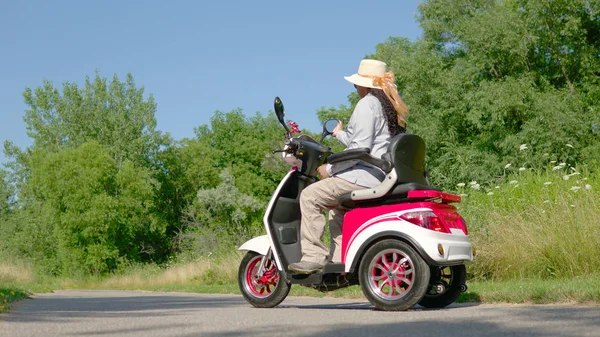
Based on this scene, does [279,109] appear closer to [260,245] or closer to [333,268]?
[260,245]

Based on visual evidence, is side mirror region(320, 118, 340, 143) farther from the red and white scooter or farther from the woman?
the woman

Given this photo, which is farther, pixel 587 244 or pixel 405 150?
pixel 587 244

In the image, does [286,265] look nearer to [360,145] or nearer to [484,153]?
[360,145]

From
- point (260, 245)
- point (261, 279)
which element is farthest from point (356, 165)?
point (261, 279)

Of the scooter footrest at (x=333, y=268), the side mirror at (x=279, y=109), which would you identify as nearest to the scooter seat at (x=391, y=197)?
the scooter footrest at (x=333, y=268)

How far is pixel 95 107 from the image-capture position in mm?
57281

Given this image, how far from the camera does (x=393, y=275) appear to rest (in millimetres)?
6305

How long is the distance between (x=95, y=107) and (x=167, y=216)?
10034mm

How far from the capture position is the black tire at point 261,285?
7164 millimetres

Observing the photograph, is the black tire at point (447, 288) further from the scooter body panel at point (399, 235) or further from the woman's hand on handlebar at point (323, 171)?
the woman's hand on handlebar at point (323, 171)

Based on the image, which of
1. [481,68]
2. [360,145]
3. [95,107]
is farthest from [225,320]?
[95,107]

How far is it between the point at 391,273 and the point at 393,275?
22 millimetres

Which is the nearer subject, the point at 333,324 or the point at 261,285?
the point at 333,324

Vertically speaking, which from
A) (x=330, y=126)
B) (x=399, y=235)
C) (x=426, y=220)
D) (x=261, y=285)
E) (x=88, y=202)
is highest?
(x=88, y=202)
